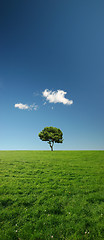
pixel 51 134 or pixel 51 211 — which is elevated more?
pixel 51 134

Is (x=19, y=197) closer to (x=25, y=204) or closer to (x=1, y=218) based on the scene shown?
(x=25, y=204)

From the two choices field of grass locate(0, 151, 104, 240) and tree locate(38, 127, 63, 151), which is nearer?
field of grass locate(0, 151, 104, 240)

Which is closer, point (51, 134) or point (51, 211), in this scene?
point (51, 211)

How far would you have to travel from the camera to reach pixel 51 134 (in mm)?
68188

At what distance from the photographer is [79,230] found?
627 centimetres

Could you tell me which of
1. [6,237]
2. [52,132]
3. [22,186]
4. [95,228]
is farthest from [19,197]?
[52,132]

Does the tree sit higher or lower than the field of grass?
higher

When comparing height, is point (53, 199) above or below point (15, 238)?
above

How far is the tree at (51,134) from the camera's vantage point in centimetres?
6924

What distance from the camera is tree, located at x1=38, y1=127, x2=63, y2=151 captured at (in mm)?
69238

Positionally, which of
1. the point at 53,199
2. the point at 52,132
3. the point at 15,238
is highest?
the point at 52,132

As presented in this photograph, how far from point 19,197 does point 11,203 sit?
0.74 metres

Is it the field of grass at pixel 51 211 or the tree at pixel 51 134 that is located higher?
the tree at pixel 51 134

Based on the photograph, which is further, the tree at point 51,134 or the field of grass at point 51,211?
the tree at point 51,134
